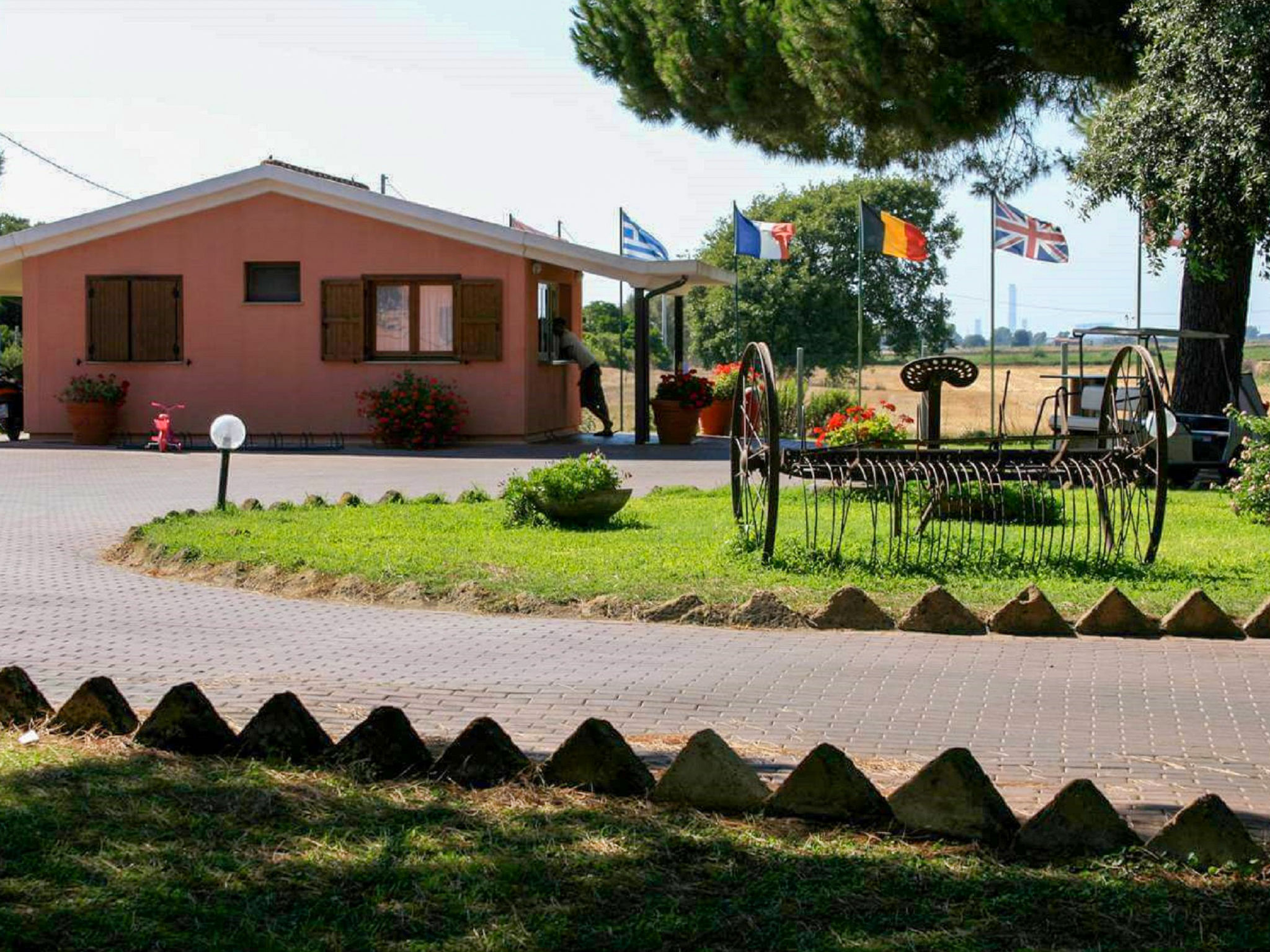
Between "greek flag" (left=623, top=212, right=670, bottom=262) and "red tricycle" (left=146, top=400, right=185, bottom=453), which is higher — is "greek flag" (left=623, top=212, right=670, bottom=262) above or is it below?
above

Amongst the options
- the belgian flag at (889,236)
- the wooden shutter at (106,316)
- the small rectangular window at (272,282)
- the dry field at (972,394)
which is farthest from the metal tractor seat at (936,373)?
the dry field at (972,394)

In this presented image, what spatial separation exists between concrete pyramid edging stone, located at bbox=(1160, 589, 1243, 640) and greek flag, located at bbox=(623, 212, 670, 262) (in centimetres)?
2118

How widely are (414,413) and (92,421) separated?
17.6 ft

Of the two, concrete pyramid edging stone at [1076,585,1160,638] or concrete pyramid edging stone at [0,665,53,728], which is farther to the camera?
concrete pyramid edging stone at [1076,585,1160,638]

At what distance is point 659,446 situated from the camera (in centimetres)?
2666

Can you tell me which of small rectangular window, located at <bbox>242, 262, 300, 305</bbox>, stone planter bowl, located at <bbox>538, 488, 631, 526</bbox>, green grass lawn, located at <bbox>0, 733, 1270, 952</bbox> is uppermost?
small rectangular window, located at <bbox>242, 262, 300, 305</bbox>

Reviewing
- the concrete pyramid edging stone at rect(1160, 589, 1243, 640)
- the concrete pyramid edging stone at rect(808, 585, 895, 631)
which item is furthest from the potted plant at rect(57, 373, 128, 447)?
the concrete pyramid edging stone at rect(1160, 589, 1243, 640)

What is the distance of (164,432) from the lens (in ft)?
82.1

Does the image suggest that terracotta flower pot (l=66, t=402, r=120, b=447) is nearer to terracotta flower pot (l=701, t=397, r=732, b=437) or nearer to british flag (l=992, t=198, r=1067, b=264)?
terracotta flower pot (l=701, t=397, r=732, b=437)

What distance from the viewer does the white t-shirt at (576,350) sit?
28.2 meters

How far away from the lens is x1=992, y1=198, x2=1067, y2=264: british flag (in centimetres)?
2994

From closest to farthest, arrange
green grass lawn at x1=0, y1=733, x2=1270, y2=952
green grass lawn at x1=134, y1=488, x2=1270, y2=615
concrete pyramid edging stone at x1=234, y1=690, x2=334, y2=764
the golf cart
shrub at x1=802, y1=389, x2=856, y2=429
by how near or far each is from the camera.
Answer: green grass lawn at x1=0, y1=733, x2=1270, y2=952 → concrete pyramid edging stone at x1=234, y1=690, x2=334, y2=764 → green grass lawn at x1=134, y1=488, x2=1270, y2=615 → the golf cart → shrub at x1=802, y1=389, x2=856, y2=429

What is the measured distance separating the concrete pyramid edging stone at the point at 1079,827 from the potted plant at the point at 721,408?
24.1 meters

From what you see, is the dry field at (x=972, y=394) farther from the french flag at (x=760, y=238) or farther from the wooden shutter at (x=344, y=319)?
the wooden shutter at (x=344, y=319)
